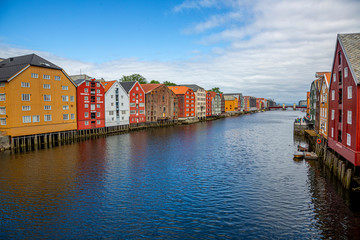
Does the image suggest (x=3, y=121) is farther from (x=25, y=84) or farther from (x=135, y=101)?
(x=135, y=101)

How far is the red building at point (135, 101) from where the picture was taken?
87562 mm

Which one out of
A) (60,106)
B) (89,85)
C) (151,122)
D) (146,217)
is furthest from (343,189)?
(151,122)

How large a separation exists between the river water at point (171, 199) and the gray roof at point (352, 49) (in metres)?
12.7

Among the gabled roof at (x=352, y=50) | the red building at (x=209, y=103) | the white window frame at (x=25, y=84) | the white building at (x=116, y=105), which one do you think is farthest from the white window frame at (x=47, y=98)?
the red building at (x=209, y=103)

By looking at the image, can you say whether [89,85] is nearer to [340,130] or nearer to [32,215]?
[32,215]

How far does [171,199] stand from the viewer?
23.5 metres

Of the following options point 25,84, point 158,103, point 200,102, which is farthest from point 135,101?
point 200,102

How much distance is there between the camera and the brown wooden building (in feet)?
322

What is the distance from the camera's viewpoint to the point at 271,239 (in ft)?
54.4

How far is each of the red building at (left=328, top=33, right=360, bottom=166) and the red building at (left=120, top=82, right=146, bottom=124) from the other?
217ft

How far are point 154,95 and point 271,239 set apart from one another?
87152 mm

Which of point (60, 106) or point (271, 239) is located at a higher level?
point (60, 106)

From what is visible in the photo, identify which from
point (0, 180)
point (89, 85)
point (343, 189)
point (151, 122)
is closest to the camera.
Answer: point (343, 189)

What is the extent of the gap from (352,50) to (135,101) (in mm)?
72011
